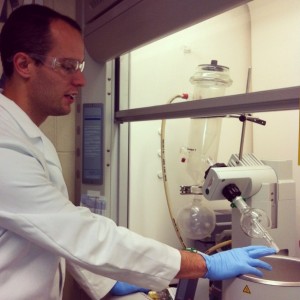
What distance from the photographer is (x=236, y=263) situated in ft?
3.12

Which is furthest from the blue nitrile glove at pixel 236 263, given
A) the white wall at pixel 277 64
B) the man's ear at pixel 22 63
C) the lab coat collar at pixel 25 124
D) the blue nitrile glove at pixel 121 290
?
the white wall at pixel 277 64

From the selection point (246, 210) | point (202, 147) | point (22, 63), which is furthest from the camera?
point (202, 147)

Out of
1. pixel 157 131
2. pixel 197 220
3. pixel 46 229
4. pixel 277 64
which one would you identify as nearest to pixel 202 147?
pixel 157 131

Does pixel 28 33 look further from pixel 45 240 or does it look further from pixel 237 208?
pixel 237 208

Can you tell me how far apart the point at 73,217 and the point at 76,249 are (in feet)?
0.26

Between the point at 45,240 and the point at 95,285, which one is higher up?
the point at 45,240

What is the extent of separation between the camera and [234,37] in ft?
6.89

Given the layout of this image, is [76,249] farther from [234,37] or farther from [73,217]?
[234,37]

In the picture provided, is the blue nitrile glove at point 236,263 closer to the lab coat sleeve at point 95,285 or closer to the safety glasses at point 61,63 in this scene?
the lab coat sleeve at point 95,285

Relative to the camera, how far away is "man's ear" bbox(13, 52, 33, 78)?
1.24m

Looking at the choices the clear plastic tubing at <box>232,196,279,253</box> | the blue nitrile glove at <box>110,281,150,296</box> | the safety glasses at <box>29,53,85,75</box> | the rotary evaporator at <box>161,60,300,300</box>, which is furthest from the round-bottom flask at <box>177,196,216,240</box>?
the safety glasses at <box>29,53,85,75</box>

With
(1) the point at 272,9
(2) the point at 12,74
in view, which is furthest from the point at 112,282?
(1) the point at 272,9

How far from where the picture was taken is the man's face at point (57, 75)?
1.26 m

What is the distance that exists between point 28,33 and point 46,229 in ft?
2.16
